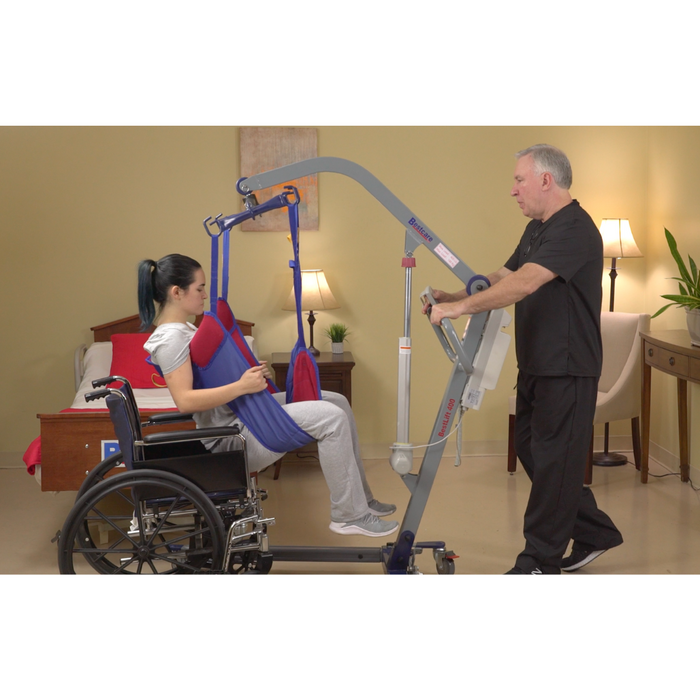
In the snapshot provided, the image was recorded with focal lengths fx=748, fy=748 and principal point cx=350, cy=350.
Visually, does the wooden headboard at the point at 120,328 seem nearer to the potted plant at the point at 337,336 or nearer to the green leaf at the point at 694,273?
the potted plant at the point at 337,336

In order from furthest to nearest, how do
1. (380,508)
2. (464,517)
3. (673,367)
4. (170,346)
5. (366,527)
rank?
(673,367) < (464,517) < (380,508) < (366,527) < (170,346)

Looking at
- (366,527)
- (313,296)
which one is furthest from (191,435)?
(313,296)

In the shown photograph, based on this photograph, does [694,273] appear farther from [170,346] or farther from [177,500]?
[177,500]

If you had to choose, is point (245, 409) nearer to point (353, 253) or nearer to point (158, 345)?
point (158, 345)

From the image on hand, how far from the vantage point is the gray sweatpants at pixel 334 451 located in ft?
8.43

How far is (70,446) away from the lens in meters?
3.14

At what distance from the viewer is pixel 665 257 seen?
175 inches

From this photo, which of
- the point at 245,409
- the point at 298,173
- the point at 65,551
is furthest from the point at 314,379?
the point at 65,551

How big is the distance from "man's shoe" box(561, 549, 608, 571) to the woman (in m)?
0.76

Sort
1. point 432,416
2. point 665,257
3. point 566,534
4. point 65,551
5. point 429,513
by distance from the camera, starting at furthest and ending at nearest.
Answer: point 432,416
point 665,257
point 429,513
point 566,534
point 65,551

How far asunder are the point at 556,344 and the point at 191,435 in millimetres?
1270

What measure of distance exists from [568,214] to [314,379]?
1069 millimetres

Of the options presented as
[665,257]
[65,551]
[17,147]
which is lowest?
[65,551]

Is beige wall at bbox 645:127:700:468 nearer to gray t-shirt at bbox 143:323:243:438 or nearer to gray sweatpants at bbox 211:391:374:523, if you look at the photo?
gray sweatpants at bbox 211:391:374:523
